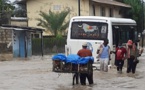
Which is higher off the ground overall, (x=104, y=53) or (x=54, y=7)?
(x=54, y=7)

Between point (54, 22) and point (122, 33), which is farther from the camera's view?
point (54, 22)

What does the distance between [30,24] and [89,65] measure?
142ft

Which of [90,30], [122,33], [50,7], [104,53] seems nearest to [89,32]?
[90,30]

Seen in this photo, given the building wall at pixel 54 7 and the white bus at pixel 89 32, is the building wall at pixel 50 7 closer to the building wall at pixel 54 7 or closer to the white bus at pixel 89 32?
the building wall at pixel 54 7

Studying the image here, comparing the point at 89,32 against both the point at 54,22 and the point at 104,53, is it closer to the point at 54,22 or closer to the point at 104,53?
the point at 104,53

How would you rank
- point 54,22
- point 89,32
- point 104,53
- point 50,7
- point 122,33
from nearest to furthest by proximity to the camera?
point 104,53
point 89,32
point 122,33
point 54,22
point 50,7

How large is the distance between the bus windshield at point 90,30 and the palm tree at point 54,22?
2711 centimetres

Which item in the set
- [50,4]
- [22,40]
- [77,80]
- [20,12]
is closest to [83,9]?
[50,4]

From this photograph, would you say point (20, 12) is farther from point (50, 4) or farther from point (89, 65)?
point (89, 65)

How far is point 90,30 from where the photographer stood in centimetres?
Answer: 2544

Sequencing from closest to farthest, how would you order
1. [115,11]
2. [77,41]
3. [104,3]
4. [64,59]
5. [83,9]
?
[64,59] < [77,41] < [83,9] < [104,3] < [115,11]

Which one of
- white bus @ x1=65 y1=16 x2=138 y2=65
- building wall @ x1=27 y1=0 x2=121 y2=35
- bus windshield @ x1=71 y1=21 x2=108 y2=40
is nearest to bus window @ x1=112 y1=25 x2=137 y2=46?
white bus @ x1=65 y1=16 x2=138 y2=65

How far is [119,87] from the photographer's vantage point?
649 inches

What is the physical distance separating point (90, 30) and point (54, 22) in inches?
1078
